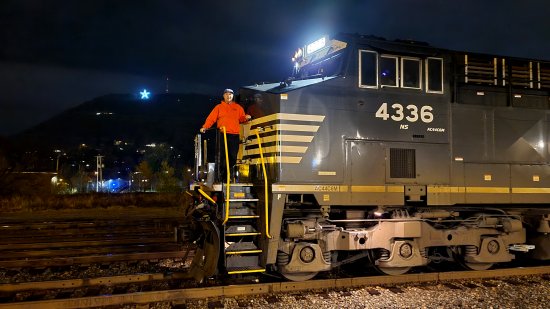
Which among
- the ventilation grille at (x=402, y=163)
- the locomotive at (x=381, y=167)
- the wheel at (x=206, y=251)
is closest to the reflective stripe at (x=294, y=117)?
the locomotive at (x=381, y=167)

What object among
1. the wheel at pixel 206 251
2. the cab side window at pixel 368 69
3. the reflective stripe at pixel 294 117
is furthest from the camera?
the cab side window at pixel 368 69

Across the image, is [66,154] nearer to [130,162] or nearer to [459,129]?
[130,162]

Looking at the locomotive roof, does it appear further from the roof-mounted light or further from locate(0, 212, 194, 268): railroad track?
locate(0, 212, 194, 268): railroad track

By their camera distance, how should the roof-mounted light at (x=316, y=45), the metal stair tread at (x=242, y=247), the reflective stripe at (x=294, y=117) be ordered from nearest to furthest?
the metal stair tread at (x=242, y=247), the reflective stripe at (x=294, y=117), the roof-mounted light at (x=316, y=45)

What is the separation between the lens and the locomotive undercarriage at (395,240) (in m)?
7.00

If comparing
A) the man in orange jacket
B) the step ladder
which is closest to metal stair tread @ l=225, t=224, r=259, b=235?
the step ladder

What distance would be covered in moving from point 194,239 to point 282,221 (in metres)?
1.43

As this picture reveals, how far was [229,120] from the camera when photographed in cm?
748

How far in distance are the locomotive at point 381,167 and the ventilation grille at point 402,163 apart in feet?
0.06

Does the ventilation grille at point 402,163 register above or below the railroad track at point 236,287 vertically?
above

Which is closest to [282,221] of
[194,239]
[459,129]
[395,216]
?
[194,239]

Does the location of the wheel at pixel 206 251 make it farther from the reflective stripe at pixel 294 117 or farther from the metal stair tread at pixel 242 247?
the reflective stripe at pixel 294 117

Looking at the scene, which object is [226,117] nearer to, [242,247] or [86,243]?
[242,247]

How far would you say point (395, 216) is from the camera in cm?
755
